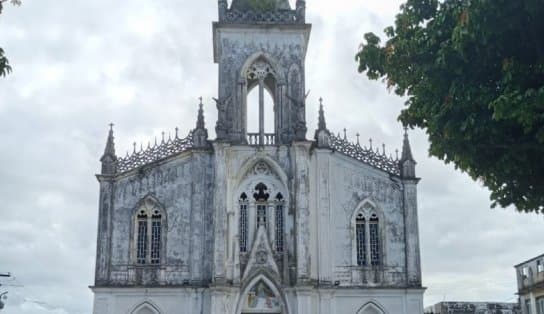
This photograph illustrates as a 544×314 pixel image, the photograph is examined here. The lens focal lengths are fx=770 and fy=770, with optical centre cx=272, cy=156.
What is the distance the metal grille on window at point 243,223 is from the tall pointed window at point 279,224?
1149 millimetres

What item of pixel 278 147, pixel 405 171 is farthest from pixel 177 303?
pixel 405 171

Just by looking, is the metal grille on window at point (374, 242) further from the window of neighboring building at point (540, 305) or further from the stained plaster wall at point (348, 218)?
the window of neighboring building at point (540, 305)

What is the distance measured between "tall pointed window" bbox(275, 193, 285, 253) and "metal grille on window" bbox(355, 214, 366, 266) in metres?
2.78

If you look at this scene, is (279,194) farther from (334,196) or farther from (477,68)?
(477,68)

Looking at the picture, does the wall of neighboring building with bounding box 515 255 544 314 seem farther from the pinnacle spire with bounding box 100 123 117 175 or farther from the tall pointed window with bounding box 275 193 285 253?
the pinnacle spire with bounding box 100 123 117 175

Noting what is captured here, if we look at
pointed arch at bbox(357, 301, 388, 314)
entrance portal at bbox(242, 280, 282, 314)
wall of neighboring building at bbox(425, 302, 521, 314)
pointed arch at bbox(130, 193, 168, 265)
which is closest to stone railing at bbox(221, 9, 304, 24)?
pointed arch at bbox(130, 193, 168, 265)

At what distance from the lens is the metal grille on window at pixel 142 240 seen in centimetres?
2747

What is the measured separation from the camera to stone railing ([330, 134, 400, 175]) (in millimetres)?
28766

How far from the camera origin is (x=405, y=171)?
28.7 meters

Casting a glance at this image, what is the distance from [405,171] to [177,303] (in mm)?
9636

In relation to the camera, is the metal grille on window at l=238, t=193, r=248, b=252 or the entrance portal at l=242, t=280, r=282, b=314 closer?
the entrance portal at l=242, t=280, r=282, b=314

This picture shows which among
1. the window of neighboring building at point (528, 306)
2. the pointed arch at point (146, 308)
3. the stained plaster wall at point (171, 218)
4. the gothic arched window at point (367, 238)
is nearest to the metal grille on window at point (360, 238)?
the gothic arched window at point (367, 238)

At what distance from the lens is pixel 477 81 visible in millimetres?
13539

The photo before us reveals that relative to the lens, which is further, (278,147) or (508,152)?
(278,147)
